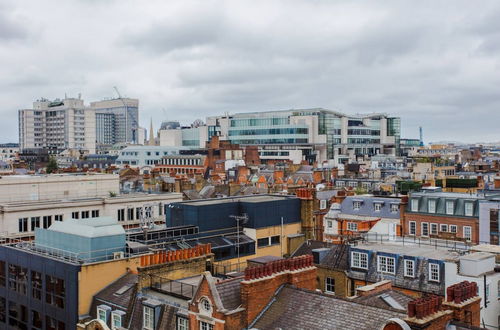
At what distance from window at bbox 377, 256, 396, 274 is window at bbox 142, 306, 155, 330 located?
18.1 meters

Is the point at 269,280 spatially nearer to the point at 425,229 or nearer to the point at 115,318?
the point at 115,318

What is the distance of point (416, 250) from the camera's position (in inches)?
1642

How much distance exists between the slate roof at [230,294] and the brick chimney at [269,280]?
0.60 m

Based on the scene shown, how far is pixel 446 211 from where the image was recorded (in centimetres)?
6341

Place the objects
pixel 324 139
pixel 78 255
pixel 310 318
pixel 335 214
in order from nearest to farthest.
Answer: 1. pixel 310 318
2. pixel 78 255
3. pixel 335 214
4. pixel 324 139

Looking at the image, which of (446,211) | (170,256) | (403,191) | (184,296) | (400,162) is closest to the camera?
(184,296)

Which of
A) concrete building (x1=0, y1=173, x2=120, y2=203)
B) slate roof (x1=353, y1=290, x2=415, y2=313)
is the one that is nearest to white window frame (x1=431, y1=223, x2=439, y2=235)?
slate roof (x1=353, y1=290, x2=415, y2=313)

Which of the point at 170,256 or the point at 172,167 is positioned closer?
the point at 170,256

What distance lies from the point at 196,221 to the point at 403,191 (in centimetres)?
4229

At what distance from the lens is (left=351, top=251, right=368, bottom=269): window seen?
41594mm

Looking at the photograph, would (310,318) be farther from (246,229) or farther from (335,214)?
(335,214)

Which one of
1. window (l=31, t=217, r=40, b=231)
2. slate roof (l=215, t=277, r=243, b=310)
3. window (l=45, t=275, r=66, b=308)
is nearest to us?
slate roof (l=215, t=277, r=243, b=310)

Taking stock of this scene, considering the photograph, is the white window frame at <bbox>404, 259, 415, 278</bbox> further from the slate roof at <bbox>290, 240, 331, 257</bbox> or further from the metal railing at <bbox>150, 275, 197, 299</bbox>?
the metal railing at <bbox>150, 275, 197, 299</bbox>

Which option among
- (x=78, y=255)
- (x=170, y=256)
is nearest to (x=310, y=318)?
(x=170, y=256)
